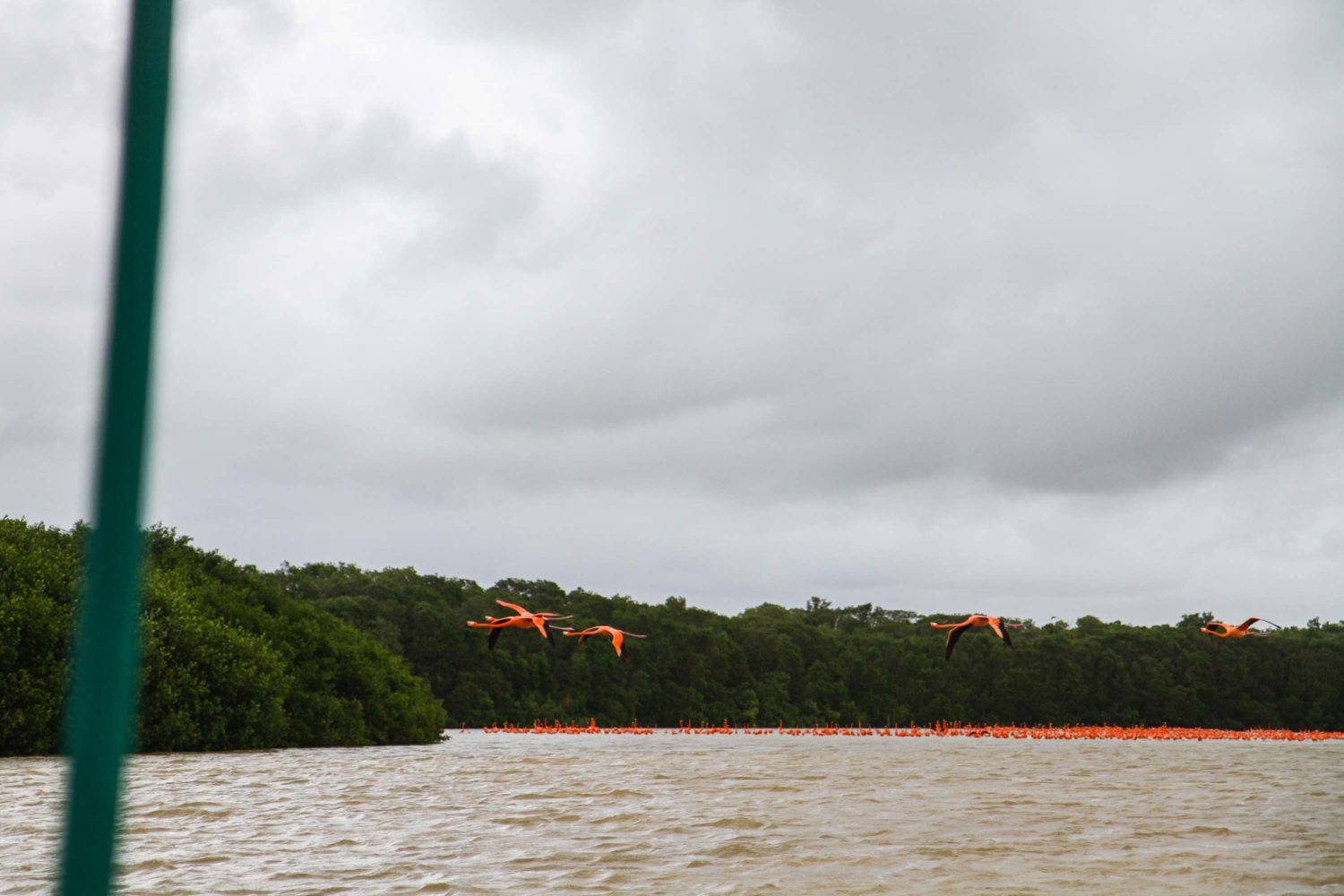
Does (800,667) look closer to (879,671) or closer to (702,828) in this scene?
(879,671)

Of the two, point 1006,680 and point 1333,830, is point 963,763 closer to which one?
point 1333,830

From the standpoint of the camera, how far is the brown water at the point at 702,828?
11.3 metres

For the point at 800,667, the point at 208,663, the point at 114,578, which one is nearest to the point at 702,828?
the point at 114,578

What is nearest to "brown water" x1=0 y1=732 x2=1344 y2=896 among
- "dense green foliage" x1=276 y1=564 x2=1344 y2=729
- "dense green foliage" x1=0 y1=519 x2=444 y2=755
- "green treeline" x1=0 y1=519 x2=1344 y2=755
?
"dense green foliage" x1=0 y1=519 x2=444 y2=755

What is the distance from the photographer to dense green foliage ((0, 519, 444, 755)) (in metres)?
30.2

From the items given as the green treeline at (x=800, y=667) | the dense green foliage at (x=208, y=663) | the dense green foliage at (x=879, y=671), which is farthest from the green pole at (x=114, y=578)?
the dense green foliage at (x=879, y=671)

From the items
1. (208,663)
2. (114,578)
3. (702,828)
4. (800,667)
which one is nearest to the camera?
(114,578)

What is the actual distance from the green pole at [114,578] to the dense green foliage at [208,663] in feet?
95.5

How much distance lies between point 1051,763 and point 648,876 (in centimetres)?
2092

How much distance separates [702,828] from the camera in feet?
50.7

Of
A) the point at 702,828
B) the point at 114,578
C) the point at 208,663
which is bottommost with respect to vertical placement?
the point at 702,828

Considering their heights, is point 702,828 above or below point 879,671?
below

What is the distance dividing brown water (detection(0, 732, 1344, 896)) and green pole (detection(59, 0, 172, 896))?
4289mm

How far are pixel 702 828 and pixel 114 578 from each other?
1520 centimetres
